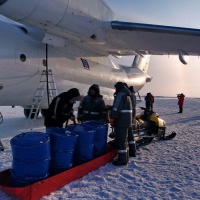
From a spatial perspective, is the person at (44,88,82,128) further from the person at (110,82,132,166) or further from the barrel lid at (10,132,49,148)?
the barrel lid at (10,132,49,148)

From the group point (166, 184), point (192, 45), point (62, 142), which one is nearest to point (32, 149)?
point (62, 142)

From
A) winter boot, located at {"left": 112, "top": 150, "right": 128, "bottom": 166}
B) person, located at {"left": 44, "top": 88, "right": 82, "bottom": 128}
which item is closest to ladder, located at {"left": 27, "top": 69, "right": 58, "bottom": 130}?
person, located at {"left": 44, "top": 88, "right": 82, "bottom": 128}

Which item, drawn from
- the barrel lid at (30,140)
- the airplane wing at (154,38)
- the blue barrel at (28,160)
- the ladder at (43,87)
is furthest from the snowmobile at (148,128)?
the blue barrel at (28,160)

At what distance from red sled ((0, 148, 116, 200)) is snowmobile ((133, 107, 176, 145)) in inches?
93.2

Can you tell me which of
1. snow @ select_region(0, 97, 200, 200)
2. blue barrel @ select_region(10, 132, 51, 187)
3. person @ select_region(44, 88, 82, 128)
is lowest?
snow @ select_region(0, 97, 200, 200)

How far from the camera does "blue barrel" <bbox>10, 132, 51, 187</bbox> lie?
366cm

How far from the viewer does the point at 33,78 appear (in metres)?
8.08

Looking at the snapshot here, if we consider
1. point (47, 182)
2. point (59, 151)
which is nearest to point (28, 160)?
point (47, 182)

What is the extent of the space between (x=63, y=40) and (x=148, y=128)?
3.95 m

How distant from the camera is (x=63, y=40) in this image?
8.30 metres

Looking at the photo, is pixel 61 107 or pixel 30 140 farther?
pixel 61 107

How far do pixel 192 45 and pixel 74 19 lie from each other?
4220 mm

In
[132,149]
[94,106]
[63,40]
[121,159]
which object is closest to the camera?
[121,159]

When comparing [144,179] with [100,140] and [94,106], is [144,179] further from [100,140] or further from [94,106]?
[94,106]
